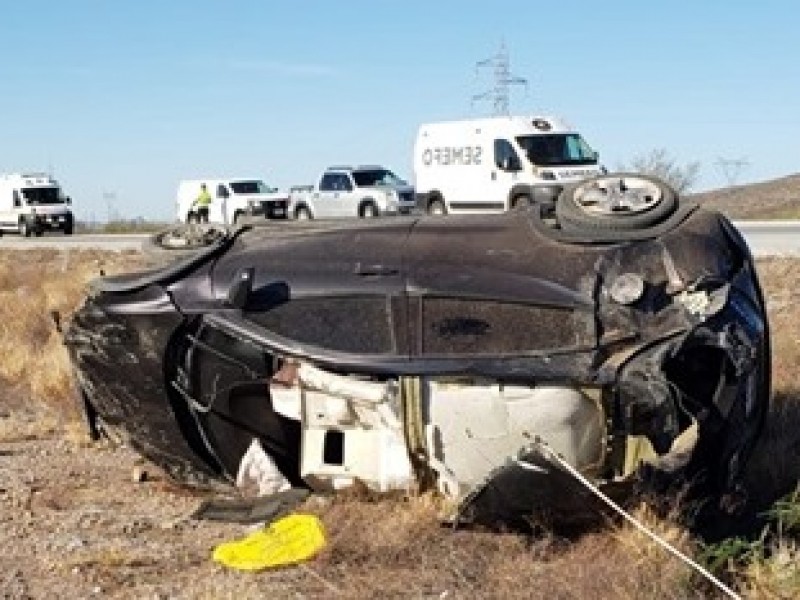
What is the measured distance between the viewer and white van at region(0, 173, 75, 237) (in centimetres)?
4334

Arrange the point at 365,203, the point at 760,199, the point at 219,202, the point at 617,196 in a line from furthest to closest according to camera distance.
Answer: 1. the point at 760,199
2. the point at 219,202
3. the point at 365,203
4. the point at 617,196

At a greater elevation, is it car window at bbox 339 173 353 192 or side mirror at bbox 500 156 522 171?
side mirror at bbox 500 156 522 171

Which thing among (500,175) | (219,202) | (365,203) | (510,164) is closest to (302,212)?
(365,203)

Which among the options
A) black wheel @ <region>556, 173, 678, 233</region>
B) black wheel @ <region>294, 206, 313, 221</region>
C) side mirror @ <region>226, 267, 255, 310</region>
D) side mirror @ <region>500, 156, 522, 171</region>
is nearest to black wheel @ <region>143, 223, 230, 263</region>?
side mirror @ <region>226, 267, 255, 310</region>

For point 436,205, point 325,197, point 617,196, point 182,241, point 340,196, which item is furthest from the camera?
point 325,197

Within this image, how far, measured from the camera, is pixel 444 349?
16.9ft

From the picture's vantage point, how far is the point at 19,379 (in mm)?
11047

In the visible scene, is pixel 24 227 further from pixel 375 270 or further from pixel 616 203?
pixel 616 203

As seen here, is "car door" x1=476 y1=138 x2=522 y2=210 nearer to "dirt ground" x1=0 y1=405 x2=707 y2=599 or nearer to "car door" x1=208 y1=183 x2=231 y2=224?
"car door" x1=208 y1=183 x2=231 y2=224

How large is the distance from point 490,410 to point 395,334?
Answer: 1.67ft

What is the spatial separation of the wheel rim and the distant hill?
3100 cm

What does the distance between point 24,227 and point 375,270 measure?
39.9 meters

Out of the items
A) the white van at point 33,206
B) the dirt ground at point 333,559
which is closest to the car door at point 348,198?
the white van at point 33,206

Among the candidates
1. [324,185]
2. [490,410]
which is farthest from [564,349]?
[324,185]
